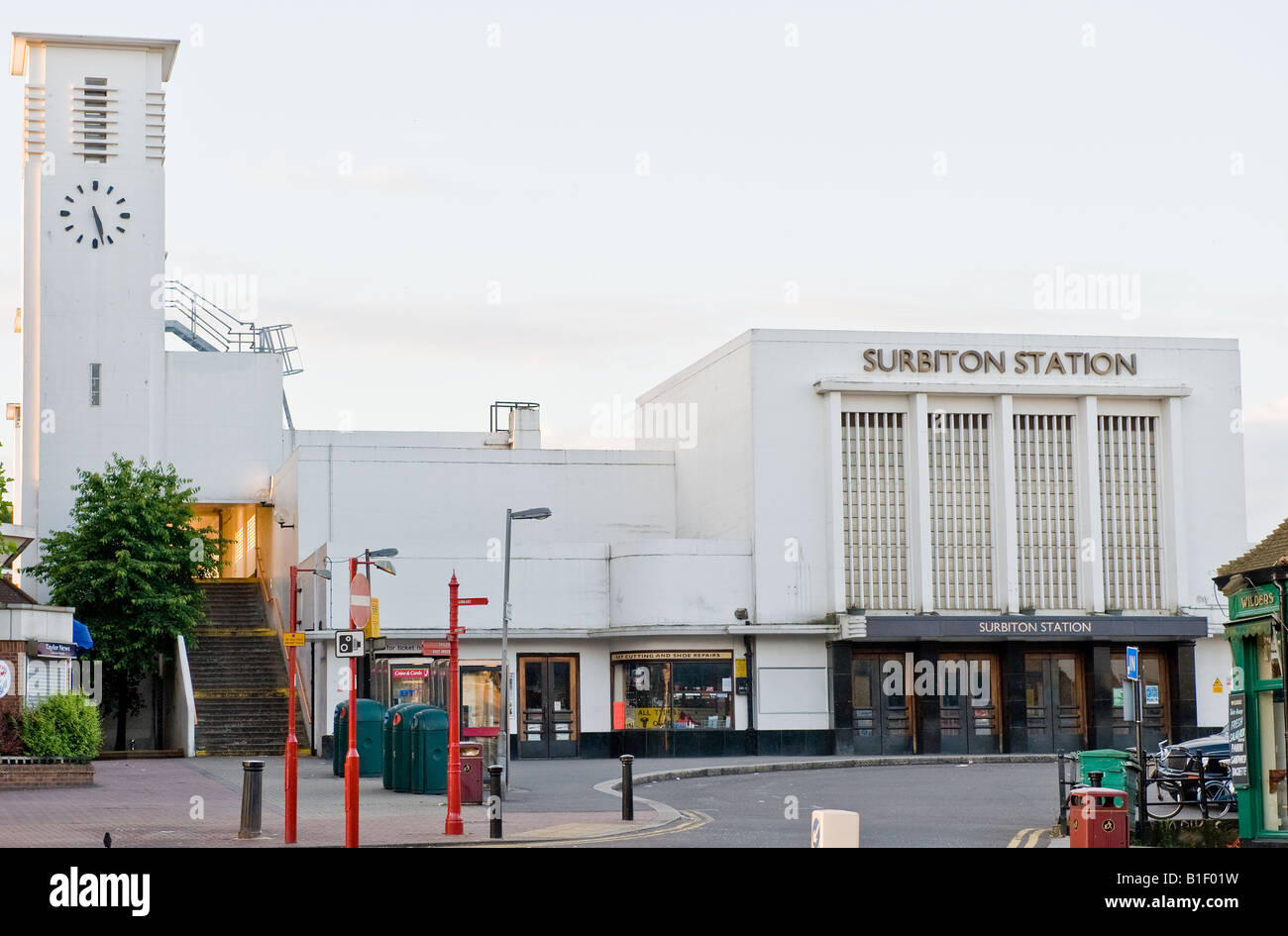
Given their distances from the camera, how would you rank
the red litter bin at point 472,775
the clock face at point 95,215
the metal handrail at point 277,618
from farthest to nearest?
the clock face at point 95,215, the metal handrail at point 277,618, the red litter bin at point 472,775

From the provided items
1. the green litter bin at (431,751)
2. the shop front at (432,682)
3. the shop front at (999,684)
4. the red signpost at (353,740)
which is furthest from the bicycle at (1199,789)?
the shop front at (999,684)

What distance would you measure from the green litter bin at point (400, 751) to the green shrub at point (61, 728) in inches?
256

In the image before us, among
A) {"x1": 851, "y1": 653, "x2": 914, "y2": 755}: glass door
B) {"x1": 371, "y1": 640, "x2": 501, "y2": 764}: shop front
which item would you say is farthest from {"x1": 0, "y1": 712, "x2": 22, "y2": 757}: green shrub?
{"x1": 851, "y1": 653, "x2": 914, "y2": 755}: glass door

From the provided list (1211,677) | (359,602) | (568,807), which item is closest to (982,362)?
(1211,677)

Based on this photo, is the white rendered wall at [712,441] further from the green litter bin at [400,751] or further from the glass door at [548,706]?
the green litter bin at [400,751]

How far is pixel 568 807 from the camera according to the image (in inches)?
1089

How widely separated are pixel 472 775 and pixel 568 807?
1.70 metres

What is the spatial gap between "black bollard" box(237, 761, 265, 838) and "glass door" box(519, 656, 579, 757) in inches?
827

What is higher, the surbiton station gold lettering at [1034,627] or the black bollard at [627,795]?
the surbiton station gold lettering at [1034,627]

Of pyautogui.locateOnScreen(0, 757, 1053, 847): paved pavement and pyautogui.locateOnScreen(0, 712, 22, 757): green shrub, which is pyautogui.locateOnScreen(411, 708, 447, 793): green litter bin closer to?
pyautogui.locateOnScreen(0, 757, 1053, 847): paved pavement

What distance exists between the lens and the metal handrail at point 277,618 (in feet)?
143

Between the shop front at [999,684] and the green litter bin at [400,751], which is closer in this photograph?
the green litter bin at [400,751]

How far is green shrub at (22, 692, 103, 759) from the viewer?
32188 mm

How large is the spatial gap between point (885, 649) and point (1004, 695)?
3.21 metres
